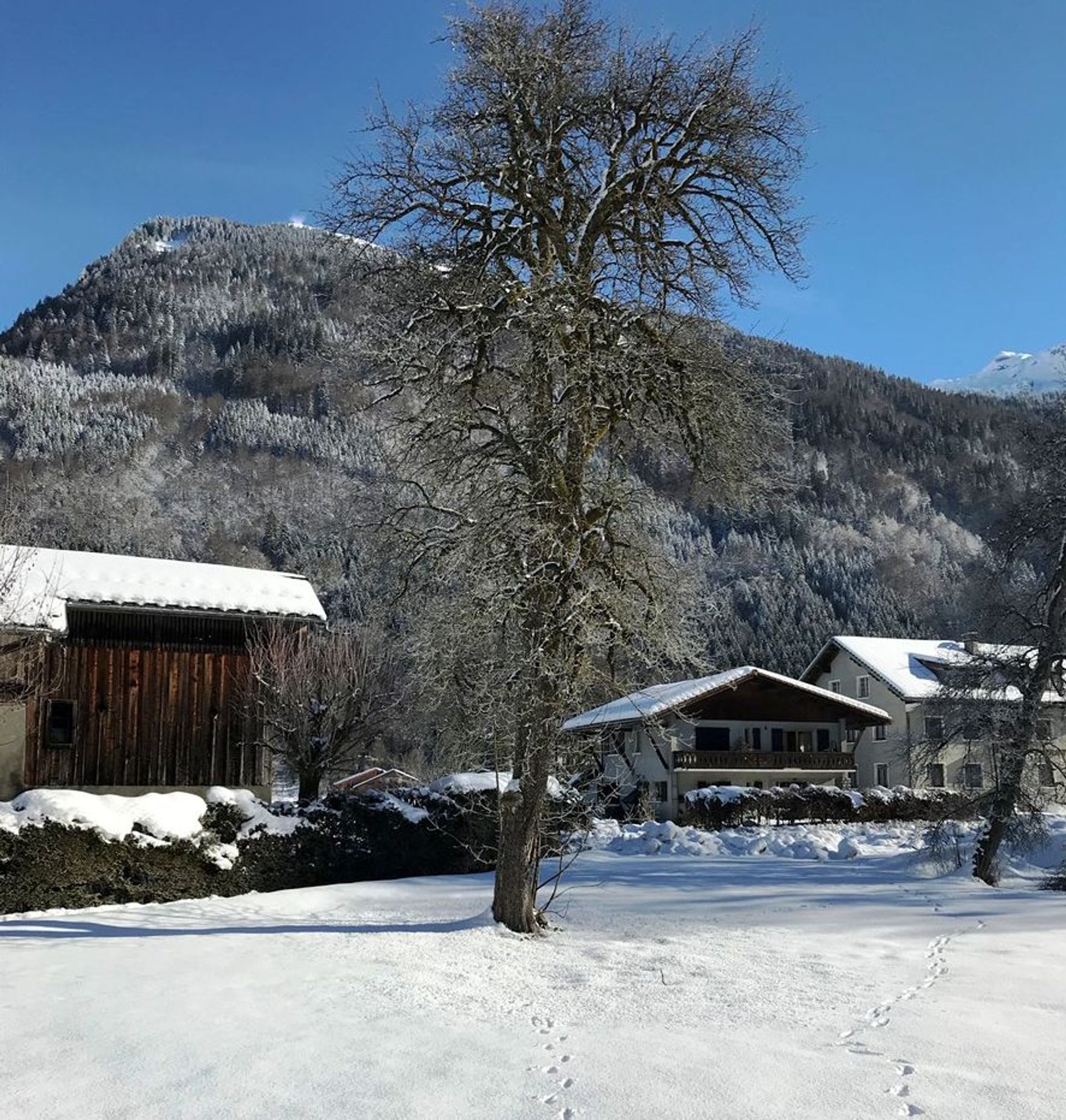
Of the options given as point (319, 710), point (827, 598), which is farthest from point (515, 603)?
point (827, 598)

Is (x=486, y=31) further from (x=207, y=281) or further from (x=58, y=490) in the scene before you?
(x=207, y=281)

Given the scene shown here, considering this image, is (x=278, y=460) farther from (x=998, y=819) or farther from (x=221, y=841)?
(x=998, y=819)

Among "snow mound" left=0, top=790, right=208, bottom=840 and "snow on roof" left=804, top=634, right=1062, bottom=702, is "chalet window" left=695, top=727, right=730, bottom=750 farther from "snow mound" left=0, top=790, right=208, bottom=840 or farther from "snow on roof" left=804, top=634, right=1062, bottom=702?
"snow mound" left=0, top=790, right=208, bottom=840

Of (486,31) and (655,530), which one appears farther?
(655,530)

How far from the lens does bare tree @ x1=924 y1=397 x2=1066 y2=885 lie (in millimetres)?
19656

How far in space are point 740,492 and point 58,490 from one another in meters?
124

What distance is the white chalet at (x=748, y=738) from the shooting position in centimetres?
4797

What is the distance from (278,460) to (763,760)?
10906 cm

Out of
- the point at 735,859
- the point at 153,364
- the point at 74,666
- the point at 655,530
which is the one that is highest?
the point at 153,364

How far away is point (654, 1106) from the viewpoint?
5.59 metres

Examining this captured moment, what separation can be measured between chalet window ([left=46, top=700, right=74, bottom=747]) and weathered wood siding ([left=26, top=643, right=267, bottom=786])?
98mm

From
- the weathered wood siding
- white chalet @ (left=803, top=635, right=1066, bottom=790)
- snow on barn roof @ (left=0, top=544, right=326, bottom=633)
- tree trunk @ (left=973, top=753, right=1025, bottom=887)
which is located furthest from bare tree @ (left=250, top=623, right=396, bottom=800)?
white chalet @ (left=803, top=635, right=1066, bottom=790)

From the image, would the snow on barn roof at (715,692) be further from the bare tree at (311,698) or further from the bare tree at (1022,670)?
the bare tree at (1022,670)

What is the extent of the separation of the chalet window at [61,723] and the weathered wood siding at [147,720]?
0.10 m
